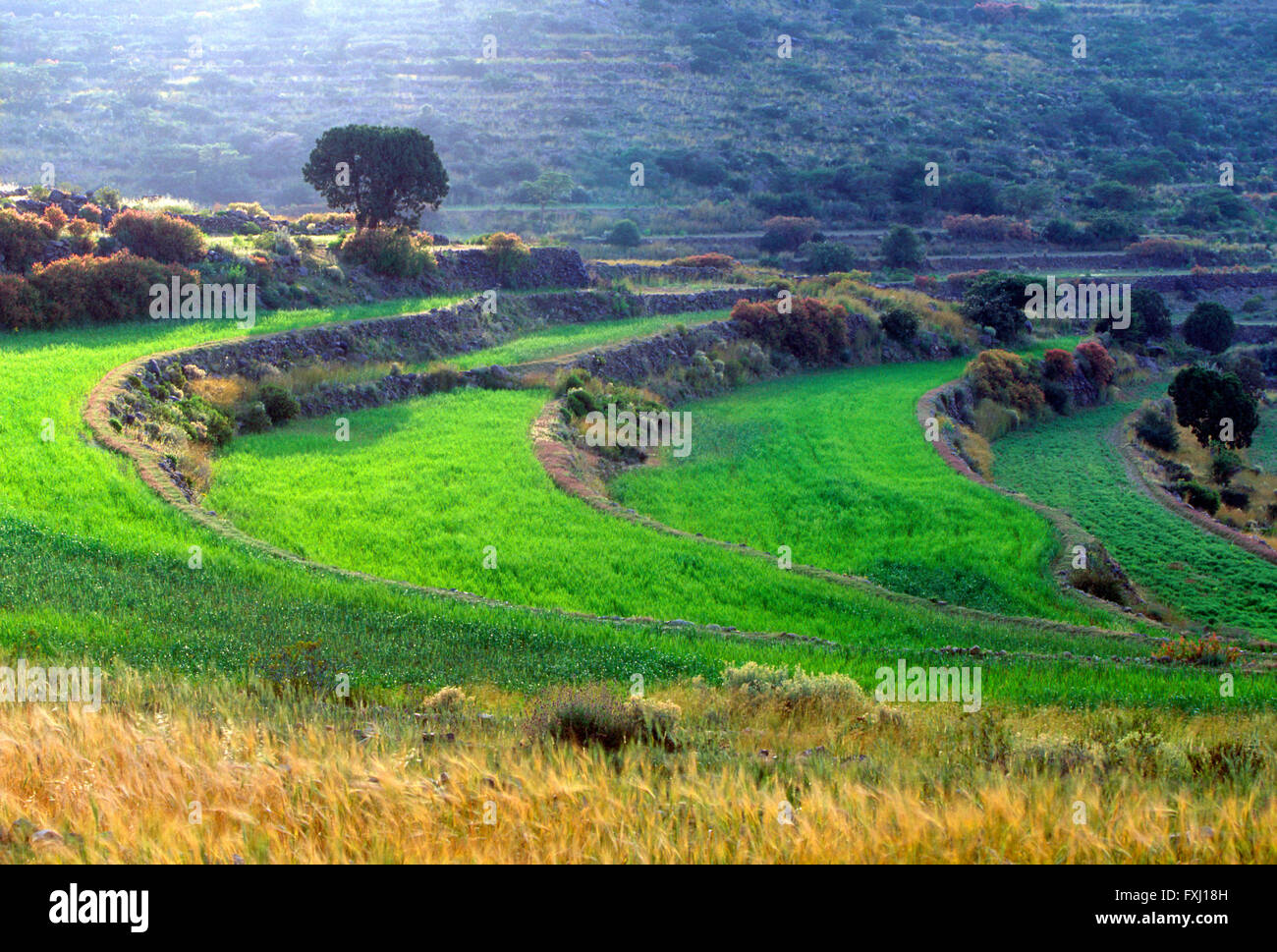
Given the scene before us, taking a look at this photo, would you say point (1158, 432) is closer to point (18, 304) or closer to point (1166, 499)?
point (1166, 499)

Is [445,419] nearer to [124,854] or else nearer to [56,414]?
[56,414]

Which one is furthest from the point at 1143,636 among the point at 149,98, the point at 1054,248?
the point at 149,98

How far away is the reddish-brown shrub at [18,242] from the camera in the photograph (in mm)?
28125

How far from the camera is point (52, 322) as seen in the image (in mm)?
25906

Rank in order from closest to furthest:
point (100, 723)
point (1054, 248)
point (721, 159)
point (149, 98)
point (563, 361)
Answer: point (100, 723) < point (563, 361) < point (1054, 248) < point (721, 159) < point (149, 98)

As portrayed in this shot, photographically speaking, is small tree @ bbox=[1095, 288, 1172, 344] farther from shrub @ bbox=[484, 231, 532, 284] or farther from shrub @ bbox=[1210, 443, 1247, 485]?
shrub @ bbox=[484, 231, 532, 284]

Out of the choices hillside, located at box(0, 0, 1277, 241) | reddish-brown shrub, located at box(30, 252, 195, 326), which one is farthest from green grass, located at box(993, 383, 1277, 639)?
hillside, located at box(0, 0, 1277, 241)

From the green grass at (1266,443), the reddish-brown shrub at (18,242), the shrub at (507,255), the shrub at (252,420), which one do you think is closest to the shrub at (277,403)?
the shrub at (252,420)

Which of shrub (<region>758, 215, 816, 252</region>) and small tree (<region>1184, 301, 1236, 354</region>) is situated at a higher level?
shrub (<region>758, 215, 816, 252</region>)

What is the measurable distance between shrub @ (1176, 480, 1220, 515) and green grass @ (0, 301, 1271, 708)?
16.7 meters

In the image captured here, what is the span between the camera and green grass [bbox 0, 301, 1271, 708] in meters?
9.30

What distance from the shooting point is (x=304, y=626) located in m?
10.3

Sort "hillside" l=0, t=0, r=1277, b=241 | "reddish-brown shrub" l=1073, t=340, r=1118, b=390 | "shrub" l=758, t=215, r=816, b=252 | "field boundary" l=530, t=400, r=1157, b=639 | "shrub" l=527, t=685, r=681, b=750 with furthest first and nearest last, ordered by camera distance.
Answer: "hillside" l=0, t=0, r=1277, b=241
"shrub" l=758, t=215, r=816, b=252
"reddish-brown shrub" l=1073, t=340, r=1118, b=390
"field boundary" l=530, t=400, r=1157, b=639
"shrub" l=527, t=685, r=681, b=750

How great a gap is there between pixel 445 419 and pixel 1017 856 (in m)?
21.3
